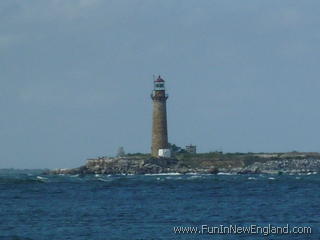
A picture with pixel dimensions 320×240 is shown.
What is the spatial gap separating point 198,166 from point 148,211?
82.2 m

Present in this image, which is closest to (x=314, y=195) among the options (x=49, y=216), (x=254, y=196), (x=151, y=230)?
(x=254, y=196)

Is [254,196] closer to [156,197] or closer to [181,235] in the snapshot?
[156,197]

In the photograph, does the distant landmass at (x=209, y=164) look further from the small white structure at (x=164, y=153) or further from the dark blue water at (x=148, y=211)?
the dark blue water at (x=148, y=211)

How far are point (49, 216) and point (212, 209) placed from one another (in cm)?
902

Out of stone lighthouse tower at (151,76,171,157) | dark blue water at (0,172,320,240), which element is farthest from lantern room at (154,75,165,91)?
dark blue water at (0,172,320,240)

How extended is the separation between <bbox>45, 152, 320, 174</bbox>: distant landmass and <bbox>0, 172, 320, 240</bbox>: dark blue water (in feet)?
158

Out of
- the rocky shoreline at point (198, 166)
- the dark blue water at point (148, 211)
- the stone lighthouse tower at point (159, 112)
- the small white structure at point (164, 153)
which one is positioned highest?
the stone lighthouse tower at point (159, 112)

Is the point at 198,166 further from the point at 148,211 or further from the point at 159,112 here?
the point at 148,211

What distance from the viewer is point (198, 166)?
144 metres

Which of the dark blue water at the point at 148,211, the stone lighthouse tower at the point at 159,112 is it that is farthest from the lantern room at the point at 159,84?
the dark blue water at the point at 148,211

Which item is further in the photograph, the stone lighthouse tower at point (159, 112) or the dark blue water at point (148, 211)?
the stone lighthouse tower at point (159, 112)

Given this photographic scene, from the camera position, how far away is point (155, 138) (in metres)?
136

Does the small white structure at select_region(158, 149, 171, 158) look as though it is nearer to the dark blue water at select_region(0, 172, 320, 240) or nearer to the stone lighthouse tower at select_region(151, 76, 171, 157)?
the stone lighthouse tower at select_region(151, 76, 171, 157)

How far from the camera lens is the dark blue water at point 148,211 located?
165ft
